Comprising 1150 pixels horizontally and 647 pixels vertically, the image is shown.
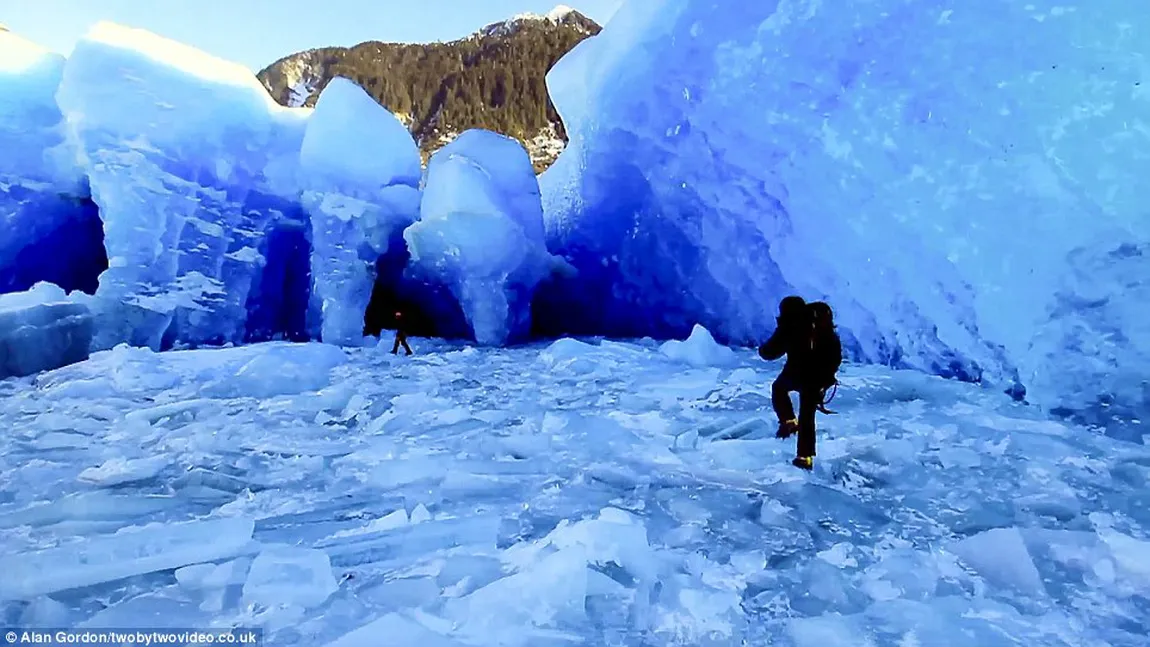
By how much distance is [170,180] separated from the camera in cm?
718

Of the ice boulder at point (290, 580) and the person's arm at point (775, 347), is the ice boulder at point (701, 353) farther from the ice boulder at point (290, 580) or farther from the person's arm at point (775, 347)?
the ice boulder at point (290, 580)

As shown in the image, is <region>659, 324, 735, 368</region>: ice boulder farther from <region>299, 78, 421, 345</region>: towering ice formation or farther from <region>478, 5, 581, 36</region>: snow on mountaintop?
<region>478, 5, 581, 36</region>: snow on mountaintop

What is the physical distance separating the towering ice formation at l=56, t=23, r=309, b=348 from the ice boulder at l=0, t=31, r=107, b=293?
852 millimetres

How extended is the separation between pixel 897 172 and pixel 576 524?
3833 millimetres

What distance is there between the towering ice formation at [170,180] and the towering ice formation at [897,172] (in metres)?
3.82

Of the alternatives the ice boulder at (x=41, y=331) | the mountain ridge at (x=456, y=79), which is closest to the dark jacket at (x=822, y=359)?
the ice boulder at (x=41, y=331)

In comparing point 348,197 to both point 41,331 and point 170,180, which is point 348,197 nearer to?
point 170,180

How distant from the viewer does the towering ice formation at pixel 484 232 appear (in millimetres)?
7195

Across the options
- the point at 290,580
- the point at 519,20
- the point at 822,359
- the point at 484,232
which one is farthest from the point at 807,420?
the point at 519,20

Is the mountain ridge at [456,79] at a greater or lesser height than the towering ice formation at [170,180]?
greater

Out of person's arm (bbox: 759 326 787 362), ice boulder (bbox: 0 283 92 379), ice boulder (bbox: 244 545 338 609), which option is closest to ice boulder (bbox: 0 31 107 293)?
ice boulder (bbox: 0 283 92 379)

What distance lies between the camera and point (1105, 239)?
3629mm

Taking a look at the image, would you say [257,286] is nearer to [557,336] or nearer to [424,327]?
[424,327]

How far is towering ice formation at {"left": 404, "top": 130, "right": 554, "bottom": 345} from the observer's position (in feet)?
23.6
